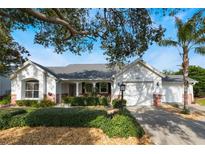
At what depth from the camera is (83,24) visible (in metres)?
11.9

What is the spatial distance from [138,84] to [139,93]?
0.91 metres

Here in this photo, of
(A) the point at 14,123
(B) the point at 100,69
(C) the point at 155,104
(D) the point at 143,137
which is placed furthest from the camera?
(B) the point at 100,69

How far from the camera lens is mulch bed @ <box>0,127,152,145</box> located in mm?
7875

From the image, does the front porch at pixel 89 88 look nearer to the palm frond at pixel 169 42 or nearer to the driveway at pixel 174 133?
the palm frond at pixel 169 42

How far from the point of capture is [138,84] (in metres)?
22.0

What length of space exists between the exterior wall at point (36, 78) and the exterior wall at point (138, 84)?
6.51 m

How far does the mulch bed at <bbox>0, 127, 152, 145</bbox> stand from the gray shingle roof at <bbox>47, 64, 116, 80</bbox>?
13.5m

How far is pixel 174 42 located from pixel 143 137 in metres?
9.65

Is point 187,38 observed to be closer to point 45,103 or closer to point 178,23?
point 178,23

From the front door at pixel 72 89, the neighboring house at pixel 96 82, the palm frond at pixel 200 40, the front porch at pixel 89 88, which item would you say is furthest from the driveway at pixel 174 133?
the front door at pixel 72 89

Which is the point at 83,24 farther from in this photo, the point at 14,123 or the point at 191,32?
the point at 191,32

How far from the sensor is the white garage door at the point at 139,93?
2183 cm
